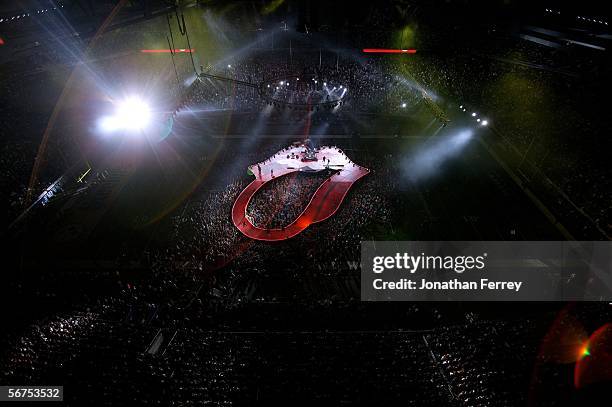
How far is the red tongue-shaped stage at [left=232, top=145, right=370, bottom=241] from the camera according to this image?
18.5m

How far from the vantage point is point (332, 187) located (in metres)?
22.2

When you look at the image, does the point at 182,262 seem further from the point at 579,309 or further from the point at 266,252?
the point at 579,309

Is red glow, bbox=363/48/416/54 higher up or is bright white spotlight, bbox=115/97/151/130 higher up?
red glow, bbox=363/48/416/54

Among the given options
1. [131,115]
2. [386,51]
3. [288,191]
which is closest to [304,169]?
[288,191]

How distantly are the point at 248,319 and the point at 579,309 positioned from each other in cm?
1390

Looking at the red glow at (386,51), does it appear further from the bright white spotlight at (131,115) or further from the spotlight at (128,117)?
the bright white spotlight at (131,115)

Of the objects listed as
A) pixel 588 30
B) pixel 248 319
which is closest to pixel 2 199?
pixel 248 319

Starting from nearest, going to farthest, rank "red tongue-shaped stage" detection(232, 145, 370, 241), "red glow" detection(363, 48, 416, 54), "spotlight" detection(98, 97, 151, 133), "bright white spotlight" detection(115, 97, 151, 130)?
"red tongue-shaped stage" detection(232, 145, 370, 241), "spotlight" detection(98, 97, 151, 133), "bright white spotlight" detection(115, 97, 151, 130), "red glow" detection(363, 48, 416, 54)

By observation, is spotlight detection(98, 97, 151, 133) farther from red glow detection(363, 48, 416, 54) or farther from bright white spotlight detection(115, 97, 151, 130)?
red glow detection(363, 48, 416, 54)

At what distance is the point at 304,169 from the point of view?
23969 mm

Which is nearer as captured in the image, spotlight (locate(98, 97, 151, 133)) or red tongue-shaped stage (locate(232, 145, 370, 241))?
red tongue-shaped stage (locate(232, 145, 370, 241))

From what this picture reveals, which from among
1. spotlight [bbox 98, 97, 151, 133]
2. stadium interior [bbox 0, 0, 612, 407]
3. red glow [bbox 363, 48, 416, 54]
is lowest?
stadium interior [bbox 0, 0, 612, 407]

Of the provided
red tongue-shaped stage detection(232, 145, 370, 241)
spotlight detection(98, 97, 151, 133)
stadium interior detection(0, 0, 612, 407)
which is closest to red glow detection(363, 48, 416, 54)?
stadium interior detection(0, 0, 612, 407)

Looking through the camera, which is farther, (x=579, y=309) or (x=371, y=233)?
(x=371, y=233)
